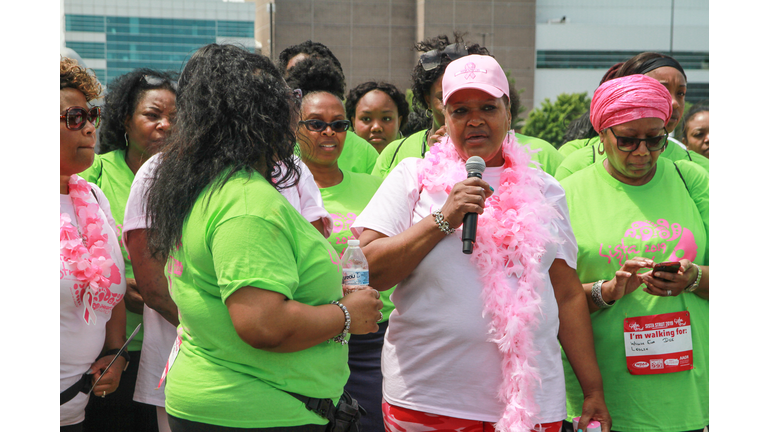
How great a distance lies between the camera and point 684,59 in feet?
163

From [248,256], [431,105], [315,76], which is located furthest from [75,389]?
[431,105]

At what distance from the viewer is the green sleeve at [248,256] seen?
1.79m

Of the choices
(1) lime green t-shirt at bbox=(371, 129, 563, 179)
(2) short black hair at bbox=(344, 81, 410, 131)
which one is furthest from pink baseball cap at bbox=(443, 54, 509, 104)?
(2) short black hair at bbox=(344, 81, 410, 131)

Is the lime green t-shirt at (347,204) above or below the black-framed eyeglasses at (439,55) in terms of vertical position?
below

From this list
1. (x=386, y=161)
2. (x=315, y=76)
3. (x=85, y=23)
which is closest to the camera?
(x=386, y=161)

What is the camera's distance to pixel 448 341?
7.48 ft

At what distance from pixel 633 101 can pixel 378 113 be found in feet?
8.79

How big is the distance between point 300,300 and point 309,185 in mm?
1023

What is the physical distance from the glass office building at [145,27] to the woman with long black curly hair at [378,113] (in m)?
41.4

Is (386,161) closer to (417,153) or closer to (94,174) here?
(417,153)

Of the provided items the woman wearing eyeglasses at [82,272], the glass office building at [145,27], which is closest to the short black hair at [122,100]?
the woman wearing eyeglasses at [82,272]

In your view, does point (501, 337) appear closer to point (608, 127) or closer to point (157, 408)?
point (608, 127)

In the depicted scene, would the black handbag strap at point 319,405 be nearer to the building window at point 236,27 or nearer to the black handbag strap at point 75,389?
the black handbag strap at point 75,389

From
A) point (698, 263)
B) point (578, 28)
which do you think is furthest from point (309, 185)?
point (578, 28)
